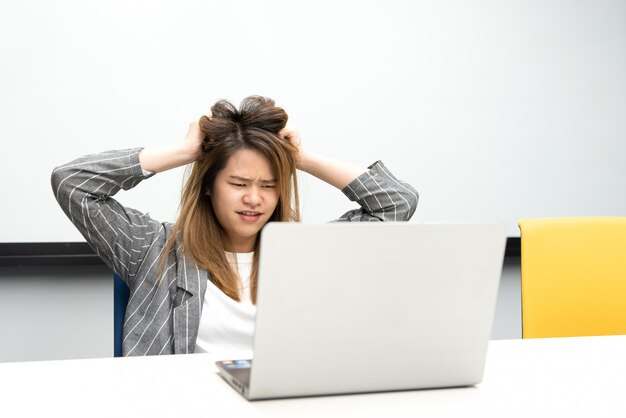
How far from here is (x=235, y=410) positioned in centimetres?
95

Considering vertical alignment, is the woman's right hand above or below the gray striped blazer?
→ above

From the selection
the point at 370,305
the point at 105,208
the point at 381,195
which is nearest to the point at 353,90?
the point at 381,195

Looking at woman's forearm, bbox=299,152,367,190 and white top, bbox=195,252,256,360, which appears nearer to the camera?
white top, bbox=195,252,256,360

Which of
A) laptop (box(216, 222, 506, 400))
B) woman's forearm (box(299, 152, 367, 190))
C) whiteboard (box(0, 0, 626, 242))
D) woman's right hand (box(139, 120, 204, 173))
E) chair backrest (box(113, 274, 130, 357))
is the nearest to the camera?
laptop (box(216, 222, 506, 400))

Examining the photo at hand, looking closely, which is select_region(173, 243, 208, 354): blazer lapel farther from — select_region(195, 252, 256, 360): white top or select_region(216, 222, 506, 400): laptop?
select_region(216, 222, 506, 400): laptop

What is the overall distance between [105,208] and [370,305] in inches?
36.0

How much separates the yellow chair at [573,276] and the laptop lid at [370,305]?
0.78 meters

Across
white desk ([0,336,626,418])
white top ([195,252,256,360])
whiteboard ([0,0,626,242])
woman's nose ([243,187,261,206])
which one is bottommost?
white top ([195,252,256,360])

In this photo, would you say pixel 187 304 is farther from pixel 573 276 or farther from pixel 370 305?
pixel 573 276

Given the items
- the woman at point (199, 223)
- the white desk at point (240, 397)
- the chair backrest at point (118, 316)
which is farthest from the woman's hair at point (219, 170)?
the white desk at point (240, 397)

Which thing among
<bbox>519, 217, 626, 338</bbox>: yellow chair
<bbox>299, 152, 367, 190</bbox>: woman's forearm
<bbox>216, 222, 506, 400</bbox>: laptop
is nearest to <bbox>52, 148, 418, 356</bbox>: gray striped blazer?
<bbox>299, 152, 367, 190</bbox>: woman's forearm

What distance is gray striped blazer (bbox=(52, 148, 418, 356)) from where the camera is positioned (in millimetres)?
1594

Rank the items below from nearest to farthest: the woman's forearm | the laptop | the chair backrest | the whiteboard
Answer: the laptop
the chair backrest
the woman's forearm
the whiteboard

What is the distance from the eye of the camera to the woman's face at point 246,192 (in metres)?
1.65
